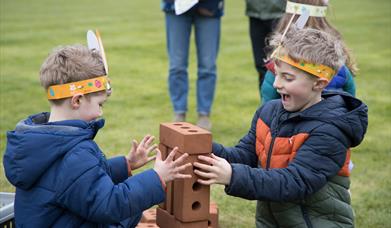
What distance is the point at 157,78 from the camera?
32.7ft

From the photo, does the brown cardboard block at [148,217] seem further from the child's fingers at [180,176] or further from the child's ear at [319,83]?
the child's ear at [319,83]

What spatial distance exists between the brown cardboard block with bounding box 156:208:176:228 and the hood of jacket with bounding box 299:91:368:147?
2.67ft

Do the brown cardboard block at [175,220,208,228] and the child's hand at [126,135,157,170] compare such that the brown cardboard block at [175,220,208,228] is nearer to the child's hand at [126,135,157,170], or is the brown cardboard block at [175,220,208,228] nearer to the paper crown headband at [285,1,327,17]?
the child's hand at [126,135,157,170]

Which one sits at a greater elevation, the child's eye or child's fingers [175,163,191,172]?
the child's eye

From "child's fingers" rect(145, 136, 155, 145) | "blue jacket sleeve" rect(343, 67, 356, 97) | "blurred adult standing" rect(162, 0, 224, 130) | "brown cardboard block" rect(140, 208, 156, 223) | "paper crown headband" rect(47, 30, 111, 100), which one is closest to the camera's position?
"paper crown headband" rect(47, 30, 111, 100)

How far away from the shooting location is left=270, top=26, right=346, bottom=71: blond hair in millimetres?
3094

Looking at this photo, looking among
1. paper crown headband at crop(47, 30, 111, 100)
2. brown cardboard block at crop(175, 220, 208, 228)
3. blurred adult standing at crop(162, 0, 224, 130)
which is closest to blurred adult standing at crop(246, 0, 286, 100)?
blurred adult standing at crop(162, 0, 224, 130)

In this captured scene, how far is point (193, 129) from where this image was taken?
314 cm

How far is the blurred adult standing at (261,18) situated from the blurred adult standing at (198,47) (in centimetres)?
35

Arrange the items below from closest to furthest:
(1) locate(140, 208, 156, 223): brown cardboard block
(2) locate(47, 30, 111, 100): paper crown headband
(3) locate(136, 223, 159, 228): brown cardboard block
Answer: (2) locate(47, 30, 111, 100): paper crown headband < (3) locate(136, 223, 159, 228): brown cardboard block < (1) locate(140, 208, 156, 223): brown cardboard block

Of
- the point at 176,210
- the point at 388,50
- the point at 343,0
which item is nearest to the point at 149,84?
the point at 388,50

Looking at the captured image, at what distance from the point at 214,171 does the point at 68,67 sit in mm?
793

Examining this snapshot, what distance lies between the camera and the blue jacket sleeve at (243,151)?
342cm

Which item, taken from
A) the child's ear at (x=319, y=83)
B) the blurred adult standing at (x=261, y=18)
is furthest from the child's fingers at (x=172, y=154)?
the blurred adult standing at (x=261, y=18)
